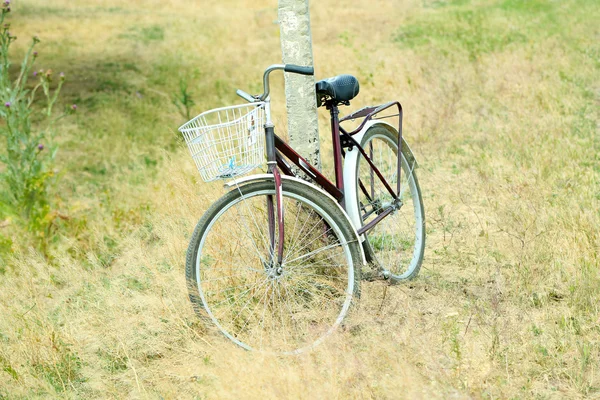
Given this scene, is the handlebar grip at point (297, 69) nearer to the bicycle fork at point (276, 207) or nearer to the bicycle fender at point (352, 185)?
the bicycle fork at point (276, 207)

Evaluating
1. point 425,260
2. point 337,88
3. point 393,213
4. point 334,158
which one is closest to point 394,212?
point 393,213

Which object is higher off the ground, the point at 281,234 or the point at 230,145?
the point at 230,145

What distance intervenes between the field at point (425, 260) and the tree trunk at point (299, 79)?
3.29ft

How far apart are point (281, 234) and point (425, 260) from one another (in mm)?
1735

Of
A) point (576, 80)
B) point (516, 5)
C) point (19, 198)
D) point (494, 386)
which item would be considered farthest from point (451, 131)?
point (516, 5)

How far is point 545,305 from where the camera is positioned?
4188 mm

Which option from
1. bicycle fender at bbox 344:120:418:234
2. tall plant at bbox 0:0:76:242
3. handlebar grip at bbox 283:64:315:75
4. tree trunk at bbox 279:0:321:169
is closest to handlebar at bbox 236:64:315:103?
handlebar grip at bbox 283:64:315:75

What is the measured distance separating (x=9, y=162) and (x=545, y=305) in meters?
4.44

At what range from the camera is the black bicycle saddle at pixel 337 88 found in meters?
4.21

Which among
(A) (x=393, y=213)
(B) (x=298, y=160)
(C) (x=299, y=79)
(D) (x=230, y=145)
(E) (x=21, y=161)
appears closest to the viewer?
(D) (x=230, y=145)

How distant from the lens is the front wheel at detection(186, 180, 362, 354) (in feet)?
12.3

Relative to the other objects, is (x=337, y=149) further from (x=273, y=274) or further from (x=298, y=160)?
(x=273, y=274)

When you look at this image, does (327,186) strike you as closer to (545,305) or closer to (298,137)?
(298,137)

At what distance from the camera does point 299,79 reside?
15.3 feet
